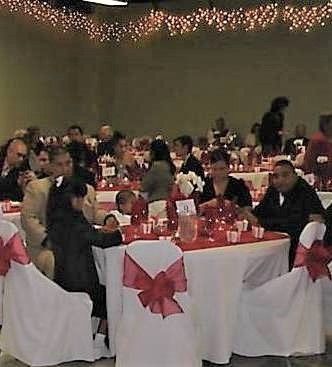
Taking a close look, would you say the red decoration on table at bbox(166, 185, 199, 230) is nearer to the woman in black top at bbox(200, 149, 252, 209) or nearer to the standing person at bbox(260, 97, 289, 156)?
the woman in black top at bbox(200, 149, 252, 209)

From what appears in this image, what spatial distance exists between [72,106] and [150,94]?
155cm

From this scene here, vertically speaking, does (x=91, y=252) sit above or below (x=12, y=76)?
below

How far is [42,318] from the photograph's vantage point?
207 inches

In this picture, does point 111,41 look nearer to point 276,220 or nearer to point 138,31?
point 138,31

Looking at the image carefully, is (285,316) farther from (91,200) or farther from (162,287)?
(91,200)

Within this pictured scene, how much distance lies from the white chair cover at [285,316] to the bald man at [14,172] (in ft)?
7.63

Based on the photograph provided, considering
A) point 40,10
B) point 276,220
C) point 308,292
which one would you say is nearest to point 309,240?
point 308,292

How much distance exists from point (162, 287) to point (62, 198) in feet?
3.58

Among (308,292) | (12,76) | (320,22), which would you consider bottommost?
(308,292)

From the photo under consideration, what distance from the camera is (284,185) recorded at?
6.33 metres

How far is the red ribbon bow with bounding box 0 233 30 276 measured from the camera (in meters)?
5.20

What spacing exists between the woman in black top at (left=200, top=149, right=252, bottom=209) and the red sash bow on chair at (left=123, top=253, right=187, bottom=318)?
1.98 m

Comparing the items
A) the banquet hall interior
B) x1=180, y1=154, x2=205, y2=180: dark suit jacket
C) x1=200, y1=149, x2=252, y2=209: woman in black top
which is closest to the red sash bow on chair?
the banquet hall interior

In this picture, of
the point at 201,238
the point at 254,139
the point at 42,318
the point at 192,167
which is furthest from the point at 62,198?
the point at 254,139
